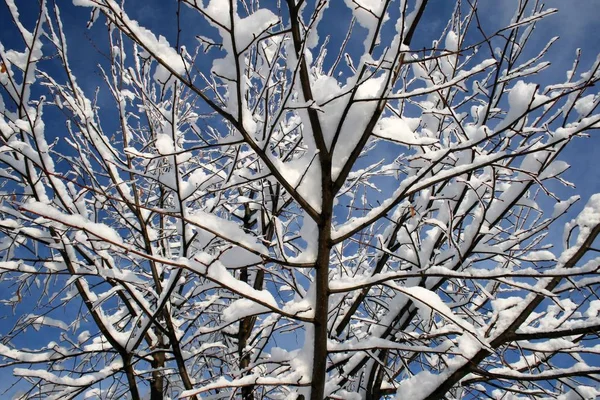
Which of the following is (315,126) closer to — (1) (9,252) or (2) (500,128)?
(2) (500,128)

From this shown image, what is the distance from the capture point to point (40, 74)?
2.83 meters

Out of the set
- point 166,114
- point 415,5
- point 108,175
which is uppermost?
point 108,175

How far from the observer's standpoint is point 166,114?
207cm

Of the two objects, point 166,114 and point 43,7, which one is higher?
point 43,7

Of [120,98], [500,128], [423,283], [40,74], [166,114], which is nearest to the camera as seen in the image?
[500,128]

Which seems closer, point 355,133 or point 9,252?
point 355,133

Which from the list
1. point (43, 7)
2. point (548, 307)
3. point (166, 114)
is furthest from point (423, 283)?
point (43, 7)

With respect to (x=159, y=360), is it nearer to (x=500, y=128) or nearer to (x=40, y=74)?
(x=40, y=74)

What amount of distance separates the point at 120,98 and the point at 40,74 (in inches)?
21.5

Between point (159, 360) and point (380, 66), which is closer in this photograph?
point (380, 66)

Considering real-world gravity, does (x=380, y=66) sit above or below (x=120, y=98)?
below

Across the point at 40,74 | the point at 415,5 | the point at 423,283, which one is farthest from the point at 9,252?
the point at 415,5

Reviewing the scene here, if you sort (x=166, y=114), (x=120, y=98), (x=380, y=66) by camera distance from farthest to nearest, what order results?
(x=120, y=98), (x=166, y=114), (x=380, y=66)

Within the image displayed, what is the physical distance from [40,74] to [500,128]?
306 centimetres
